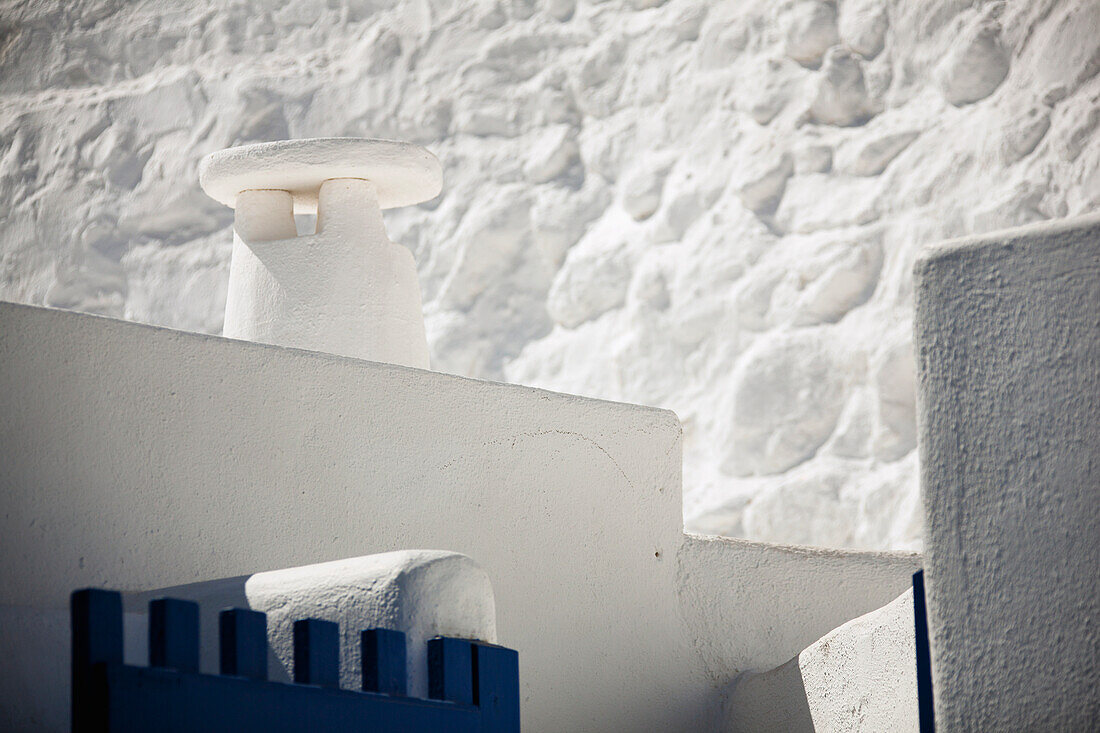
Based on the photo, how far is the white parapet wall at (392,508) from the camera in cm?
273

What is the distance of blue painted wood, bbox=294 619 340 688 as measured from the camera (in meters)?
1.96

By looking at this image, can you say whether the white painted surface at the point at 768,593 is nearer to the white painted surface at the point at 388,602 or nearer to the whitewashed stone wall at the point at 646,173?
the white painted surface at the point at 388,602

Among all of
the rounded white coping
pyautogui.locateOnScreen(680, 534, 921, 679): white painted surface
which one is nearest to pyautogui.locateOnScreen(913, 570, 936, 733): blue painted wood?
pyautogui.locateOnScreen(680, 534, 921, 679): white painted surface

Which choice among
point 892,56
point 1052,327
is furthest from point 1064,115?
point 1052,327

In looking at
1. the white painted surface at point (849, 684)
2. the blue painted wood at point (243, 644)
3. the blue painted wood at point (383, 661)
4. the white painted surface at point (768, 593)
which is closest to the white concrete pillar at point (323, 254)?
the white painted surface at point (768, 593)

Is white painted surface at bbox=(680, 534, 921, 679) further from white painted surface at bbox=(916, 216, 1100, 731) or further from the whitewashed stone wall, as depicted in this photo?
the whitewashed stone wall

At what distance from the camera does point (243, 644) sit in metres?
1.87

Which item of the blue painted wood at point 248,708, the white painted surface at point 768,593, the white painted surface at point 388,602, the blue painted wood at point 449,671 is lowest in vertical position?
the blue painted wood at point 248,708

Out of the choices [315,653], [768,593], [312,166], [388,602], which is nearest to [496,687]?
[388,602]

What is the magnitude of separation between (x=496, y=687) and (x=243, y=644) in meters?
0.58

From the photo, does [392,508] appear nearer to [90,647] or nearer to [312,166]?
[312,166]

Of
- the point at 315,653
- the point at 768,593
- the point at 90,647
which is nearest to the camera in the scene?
the point at 90,647

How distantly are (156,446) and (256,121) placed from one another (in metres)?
8.16

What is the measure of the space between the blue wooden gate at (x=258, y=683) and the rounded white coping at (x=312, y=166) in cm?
259
